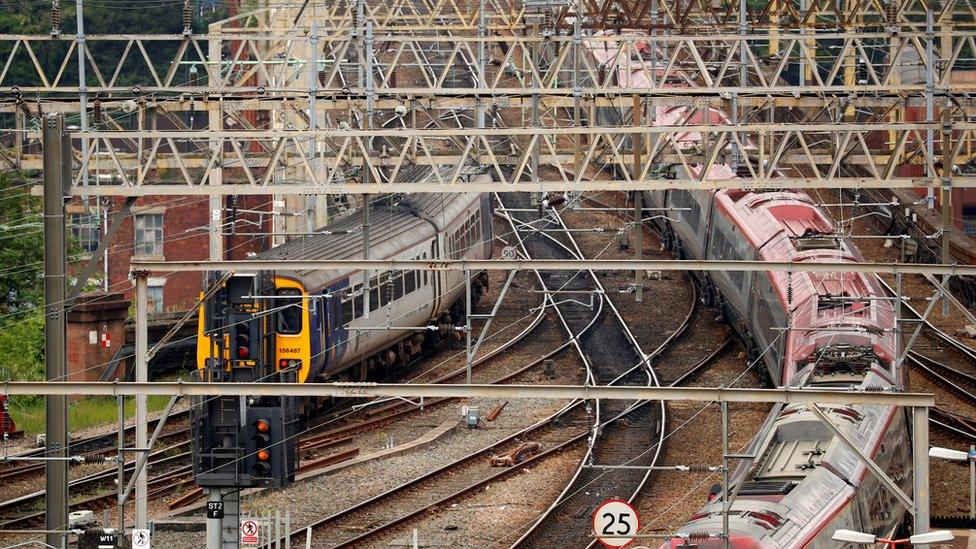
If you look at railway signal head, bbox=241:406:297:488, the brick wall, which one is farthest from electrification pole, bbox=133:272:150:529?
the brick wall

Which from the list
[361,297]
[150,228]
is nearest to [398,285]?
[361,297]

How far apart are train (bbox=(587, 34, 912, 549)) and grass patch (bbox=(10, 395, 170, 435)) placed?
33.1ft

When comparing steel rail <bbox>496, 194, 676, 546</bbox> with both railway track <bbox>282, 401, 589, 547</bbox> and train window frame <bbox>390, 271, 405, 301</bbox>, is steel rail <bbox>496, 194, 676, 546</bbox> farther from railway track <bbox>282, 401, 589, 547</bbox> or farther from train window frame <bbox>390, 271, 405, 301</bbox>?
train window frame <bbox>390, 271, 405, 301</bbox>

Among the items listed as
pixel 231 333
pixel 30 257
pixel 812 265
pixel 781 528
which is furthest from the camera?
pixel 30 257

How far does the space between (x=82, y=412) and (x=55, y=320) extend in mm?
10931

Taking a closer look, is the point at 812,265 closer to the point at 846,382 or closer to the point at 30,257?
the point at 846,382

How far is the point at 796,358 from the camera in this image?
80.8ft

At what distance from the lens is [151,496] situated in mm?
23484

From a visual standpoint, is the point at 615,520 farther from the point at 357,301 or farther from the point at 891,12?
the point at 891,12

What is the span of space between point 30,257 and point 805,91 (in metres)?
17.9

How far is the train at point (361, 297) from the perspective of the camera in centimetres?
2314

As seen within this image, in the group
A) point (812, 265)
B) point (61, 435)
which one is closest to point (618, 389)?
point (812, 265)

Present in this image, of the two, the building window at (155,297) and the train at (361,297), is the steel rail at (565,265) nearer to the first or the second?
the train at (361,297)

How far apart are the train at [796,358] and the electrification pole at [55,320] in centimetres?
661
